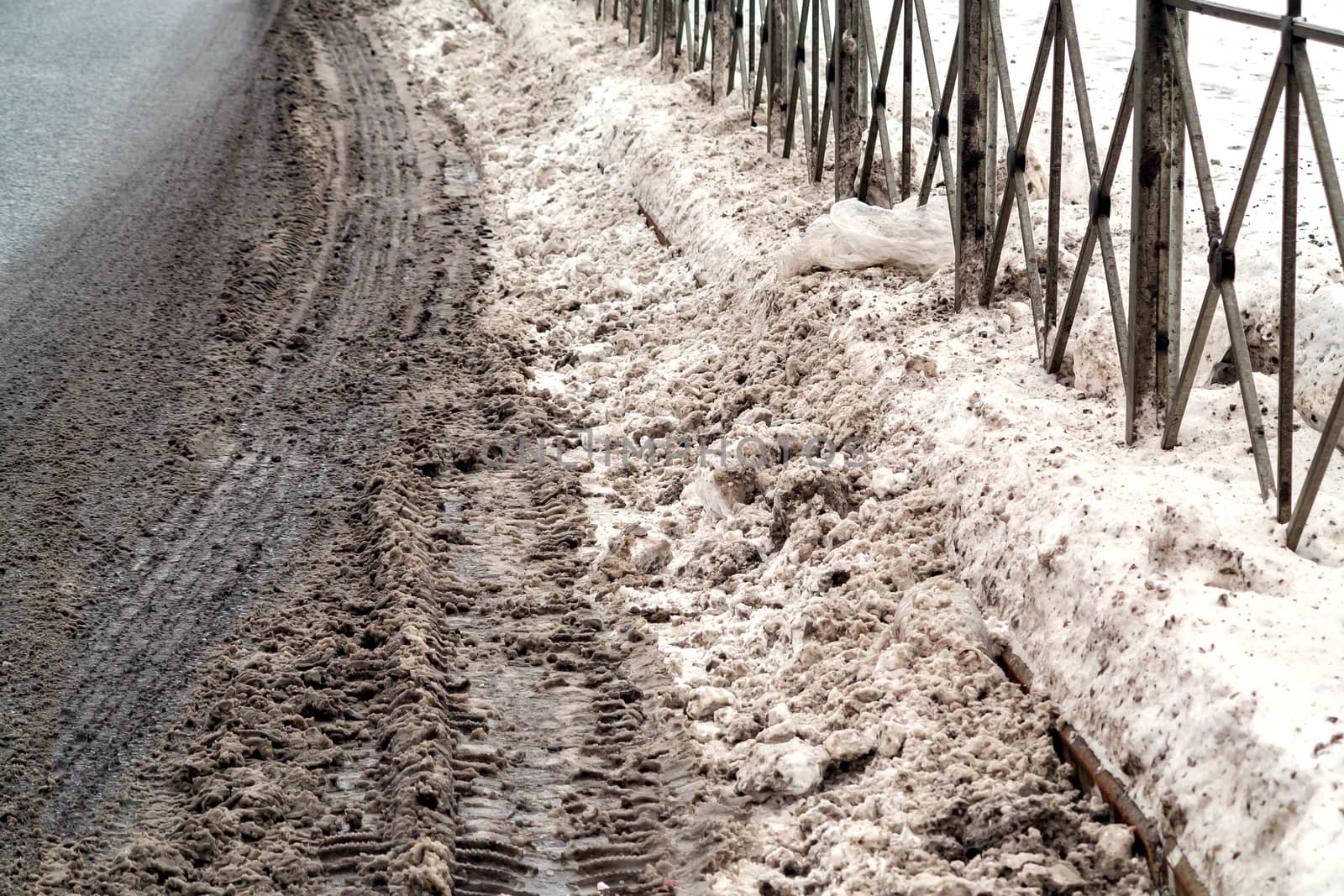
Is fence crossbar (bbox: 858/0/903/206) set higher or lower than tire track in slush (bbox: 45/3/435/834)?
higher

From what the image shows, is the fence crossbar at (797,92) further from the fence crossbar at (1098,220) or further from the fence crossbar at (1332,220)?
the fence crossbar at (1332,220)

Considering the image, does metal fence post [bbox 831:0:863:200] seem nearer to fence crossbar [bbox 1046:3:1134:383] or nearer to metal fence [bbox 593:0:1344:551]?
metal fence [bbox 593:0:1344:551]

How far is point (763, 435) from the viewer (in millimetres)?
5555

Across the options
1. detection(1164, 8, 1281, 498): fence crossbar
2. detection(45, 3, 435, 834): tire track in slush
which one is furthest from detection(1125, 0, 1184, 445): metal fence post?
detection(45, 3, 435, 834): tire track in slush

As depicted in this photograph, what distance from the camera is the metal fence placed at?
3.78m

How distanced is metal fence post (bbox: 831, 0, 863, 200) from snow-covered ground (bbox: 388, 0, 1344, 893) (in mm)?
280

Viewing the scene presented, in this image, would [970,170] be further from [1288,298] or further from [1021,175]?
[1288,298]

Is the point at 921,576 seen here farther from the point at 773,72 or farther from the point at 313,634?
the point at 773,72

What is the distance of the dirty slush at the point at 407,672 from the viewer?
3684mm

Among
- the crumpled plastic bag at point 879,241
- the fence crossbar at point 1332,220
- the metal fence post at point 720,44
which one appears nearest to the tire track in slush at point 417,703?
the crumpled plastic bag at point 879,241

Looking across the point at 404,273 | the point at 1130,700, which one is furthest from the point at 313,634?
the point at 404,273

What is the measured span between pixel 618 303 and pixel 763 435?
2426 mm

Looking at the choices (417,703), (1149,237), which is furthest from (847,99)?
(417,703)

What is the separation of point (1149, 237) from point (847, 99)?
314cm
